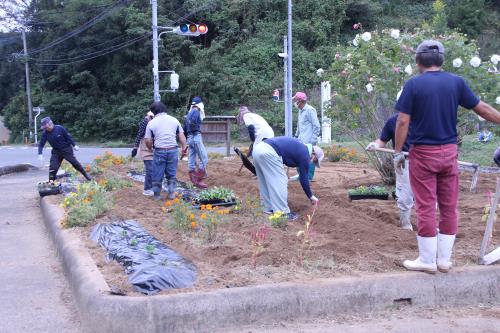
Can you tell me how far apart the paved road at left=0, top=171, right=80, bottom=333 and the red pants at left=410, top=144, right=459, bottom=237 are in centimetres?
298

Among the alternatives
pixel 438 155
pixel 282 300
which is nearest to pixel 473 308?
pixel 438 155

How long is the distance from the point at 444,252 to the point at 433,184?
615mm

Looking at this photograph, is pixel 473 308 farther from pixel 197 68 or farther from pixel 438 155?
pixel 197 68

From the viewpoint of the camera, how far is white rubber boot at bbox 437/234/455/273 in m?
4.79

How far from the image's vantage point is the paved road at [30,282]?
15.1ft

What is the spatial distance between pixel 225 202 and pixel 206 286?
4.00 meters

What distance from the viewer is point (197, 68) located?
1487 inches

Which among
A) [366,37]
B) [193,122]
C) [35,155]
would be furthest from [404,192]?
[35,155]

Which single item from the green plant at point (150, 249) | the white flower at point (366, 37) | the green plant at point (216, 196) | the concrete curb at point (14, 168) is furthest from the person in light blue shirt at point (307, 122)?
the concrete curb at point (14, 168)

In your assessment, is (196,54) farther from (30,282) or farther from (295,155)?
(30,282)

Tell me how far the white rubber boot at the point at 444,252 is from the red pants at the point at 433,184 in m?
0.05

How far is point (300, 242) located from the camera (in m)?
5.84

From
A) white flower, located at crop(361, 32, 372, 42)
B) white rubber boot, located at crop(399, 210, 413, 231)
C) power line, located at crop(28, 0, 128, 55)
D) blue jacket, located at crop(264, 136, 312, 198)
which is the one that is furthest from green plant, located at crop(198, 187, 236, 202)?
power line, located at crop(28, 0, 128, 55)

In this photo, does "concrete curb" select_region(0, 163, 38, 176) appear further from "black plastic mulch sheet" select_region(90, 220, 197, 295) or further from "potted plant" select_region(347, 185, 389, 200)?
"potted plant" select_region(347, 185, 389, 200)
